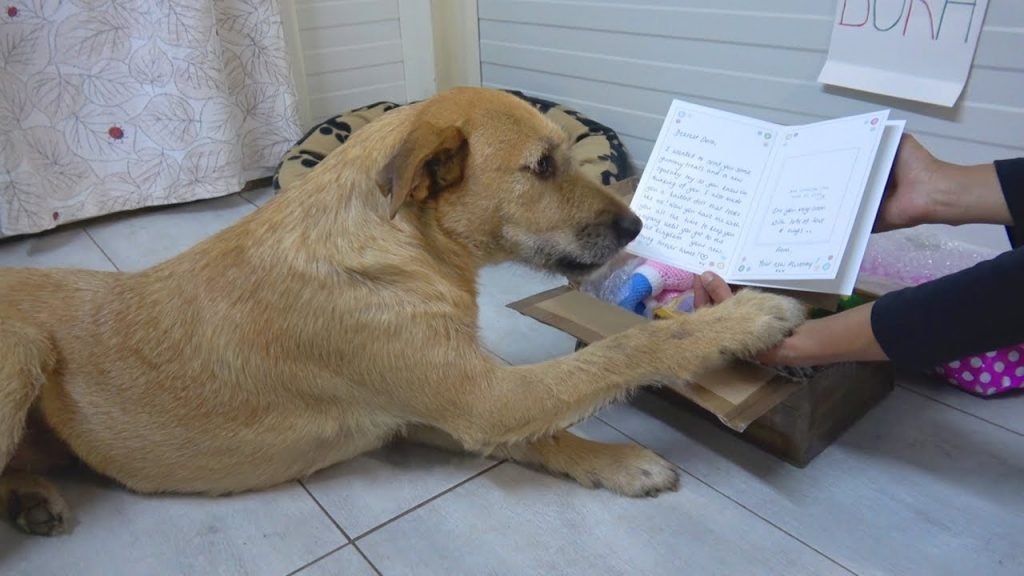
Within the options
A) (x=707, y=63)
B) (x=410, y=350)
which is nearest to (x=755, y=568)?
(x=410, y=350)

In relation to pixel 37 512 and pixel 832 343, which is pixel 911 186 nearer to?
pixel 832 343

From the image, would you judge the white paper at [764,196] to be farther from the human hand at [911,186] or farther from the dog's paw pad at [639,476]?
the dog's paw pad at [639,476]

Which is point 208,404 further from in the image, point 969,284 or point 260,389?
point 969,284

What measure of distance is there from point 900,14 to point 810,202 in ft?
3.12

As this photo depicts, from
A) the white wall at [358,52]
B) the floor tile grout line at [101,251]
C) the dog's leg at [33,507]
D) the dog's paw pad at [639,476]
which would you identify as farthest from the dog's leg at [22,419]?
the white wall at [358,52]

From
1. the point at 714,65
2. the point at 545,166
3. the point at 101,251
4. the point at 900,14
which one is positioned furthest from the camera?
the point at 101,251

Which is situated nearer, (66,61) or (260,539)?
(260,539)

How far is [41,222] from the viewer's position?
3238 mm

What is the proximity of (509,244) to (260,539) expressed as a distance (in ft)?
2.83

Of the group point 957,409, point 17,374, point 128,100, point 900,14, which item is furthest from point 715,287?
point 128,100

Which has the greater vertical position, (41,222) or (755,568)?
(41,222)

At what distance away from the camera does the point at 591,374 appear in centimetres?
160

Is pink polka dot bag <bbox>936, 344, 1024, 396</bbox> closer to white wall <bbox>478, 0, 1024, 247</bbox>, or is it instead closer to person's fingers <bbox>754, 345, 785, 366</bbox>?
white wall <bbox>478, 0, 1024, 247</bbox>

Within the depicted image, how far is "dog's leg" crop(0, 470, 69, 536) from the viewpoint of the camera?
1661 millimetres
